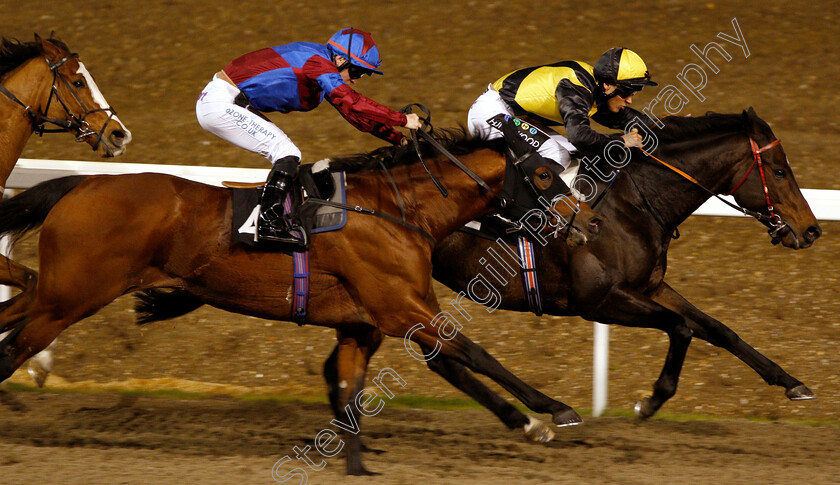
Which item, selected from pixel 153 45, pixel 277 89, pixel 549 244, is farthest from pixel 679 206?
pixel 153 45

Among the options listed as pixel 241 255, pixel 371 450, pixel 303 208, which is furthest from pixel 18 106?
pixel 371 450

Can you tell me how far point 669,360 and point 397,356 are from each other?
196cm

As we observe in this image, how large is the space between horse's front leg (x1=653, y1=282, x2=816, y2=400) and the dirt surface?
0.98ft

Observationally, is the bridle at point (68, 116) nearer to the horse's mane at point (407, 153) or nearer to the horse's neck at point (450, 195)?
the horse's mane at point (407, 153)

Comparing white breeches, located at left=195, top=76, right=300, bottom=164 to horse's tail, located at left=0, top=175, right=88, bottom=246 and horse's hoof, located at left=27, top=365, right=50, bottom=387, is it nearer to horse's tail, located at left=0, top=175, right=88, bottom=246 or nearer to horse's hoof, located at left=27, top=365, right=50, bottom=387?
horse's tail, located at left=0, top=175, right=88, bottom=246

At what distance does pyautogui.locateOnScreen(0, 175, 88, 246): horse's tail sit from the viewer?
3.96 meters

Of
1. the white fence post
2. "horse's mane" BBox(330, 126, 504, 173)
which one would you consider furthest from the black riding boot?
the white fence post

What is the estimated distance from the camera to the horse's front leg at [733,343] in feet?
14.5

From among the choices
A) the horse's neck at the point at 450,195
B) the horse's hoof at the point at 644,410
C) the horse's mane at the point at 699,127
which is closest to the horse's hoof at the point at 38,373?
the horse's neck at the point at 450,195

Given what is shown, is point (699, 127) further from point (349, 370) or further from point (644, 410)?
point (349, 370)

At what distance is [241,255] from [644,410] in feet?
7.02

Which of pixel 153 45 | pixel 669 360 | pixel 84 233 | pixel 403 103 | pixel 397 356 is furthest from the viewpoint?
pixel 153 45

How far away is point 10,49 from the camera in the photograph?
4773 millimetres

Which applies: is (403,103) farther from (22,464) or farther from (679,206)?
(22,464)
